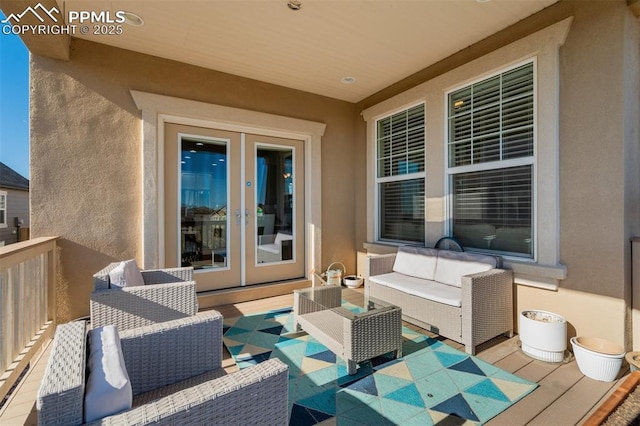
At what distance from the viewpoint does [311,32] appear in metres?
3.20

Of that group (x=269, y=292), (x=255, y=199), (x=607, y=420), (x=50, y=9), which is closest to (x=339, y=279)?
(x=269, y=292)

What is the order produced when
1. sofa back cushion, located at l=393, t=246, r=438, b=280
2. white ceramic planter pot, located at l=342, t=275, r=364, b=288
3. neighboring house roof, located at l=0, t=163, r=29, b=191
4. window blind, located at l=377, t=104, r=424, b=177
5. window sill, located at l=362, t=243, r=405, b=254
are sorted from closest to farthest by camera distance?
sofa back cushion, located at l=393, t=246, r=438, b=280, window blind, located at l=377, t=104, r=424, b=177, window sill, located at l=362, t=243, r=405, b=254, white ceramic planter pot, located at l=342, t=275, r=364, b=288, neighboring house roof, located at l=0, t=163, r=29, b=191

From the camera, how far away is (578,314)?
2.63 m

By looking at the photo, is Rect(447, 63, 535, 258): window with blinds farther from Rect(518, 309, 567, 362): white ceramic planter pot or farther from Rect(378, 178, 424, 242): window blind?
Rect(518, 309, 567, 362): white ceramic planter pot

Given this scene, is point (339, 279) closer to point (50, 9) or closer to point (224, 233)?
point (224, 233)

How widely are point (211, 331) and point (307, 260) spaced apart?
325cm

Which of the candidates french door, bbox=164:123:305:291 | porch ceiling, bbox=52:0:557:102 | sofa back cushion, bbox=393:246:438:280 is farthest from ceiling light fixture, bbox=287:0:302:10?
sofa back cushion, bbox=393:246:438:280

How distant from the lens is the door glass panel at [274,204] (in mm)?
4496

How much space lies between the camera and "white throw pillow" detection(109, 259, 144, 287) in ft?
7.75

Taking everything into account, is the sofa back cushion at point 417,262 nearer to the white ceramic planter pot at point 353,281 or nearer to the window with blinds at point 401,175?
the window with blinds at point 401,175

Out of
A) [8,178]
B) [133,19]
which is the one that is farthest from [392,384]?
[8,178]

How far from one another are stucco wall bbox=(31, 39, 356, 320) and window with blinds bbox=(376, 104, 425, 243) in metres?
2.76

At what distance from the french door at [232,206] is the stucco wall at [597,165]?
321 cm

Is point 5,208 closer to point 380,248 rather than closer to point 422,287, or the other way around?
point 380,248
